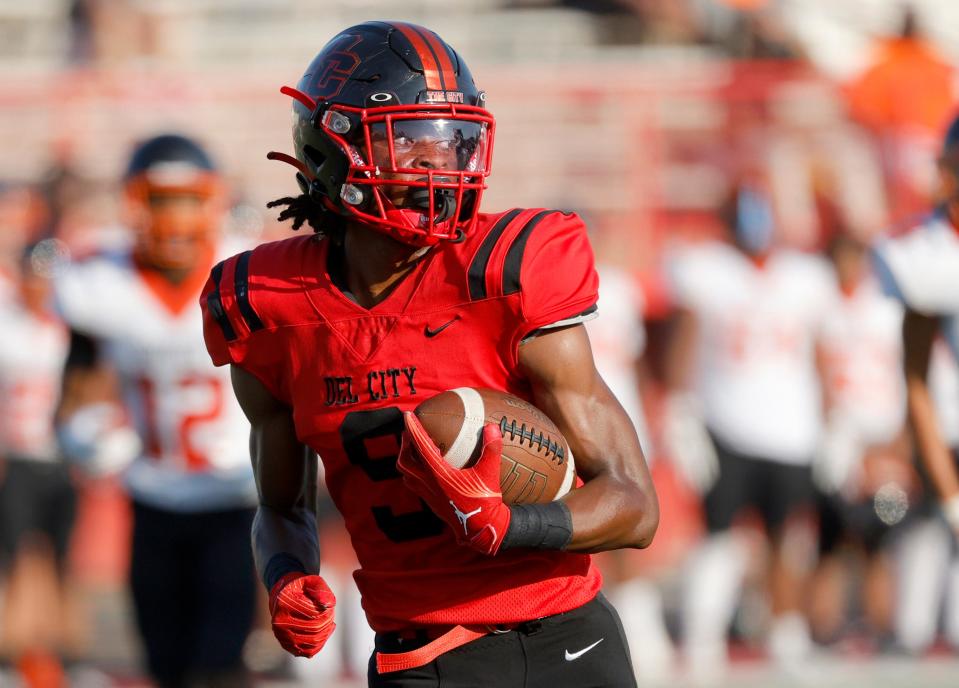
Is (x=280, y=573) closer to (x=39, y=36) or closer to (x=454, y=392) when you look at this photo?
(x=454, y=392)

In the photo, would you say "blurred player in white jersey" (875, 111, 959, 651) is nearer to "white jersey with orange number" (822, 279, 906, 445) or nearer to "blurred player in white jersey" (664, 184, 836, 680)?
"blurred player in white jersey" (664, 184, 836, 680)

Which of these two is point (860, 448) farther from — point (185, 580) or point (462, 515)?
point (462, 515)

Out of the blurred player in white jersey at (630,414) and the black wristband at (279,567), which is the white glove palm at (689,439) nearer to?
the blurred player in white jersey at (630,414)

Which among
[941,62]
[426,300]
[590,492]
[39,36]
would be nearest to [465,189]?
[426,300]

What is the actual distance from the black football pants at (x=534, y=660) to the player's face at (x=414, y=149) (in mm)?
793

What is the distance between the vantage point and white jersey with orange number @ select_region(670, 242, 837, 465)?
700 centimetres

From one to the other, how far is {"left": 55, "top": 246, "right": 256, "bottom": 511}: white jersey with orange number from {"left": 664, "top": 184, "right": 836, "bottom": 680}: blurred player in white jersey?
2662 millimetres

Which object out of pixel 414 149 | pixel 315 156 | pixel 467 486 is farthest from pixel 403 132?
pixel 467 486

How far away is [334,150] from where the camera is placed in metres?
2.91

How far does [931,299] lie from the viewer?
4508mm

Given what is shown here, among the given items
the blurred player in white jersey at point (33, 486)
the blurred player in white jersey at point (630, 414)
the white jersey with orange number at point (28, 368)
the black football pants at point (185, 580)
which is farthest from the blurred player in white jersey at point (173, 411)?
the blurred player in white jersey at point (630, 414)

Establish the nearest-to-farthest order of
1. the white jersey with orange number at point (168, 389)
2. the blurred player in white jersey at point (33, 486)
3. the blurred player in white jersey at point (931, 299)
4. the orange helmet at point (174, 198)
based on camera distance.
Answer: the blurred player in white jersey at point (931, 299) → the white jersey with orange number at point (168, 389) → the orange helmet at point (174, 198) → the blurred player in white jersey at point (33, 486)

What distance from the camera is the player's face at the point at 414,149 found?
279cm

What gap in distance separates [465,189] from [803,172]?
6.58 m
